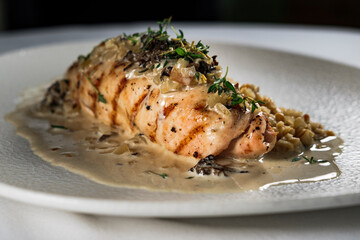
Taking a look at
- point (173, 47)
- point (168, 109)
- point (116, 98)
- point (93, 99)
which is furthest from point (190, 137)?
point (93, 99)

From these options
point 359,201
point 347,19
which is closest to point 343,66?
point 359,201

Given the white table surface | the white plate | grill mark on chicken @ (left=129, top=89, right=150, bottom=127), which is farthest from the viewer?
grill mark on chicken @ (left=129, top=89, right=150, bottom=127)

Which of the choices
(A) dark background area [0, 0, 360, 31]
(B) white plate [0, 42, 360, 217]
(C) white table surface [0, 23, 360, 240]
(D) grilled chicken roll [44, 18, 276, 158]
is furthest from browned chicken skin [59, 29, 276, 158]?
(A) dark background area [0, 0, 360, 31]

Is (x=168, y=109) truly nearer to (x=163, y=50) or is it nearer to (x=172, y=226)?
(x=163, y=50)

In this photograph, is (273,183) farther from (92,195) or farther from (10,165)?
(10,165)

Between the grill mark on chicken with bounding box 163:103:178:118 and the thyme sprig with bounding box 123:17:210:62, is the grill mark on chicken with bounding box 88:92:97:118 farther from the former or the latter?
the grill mark on chicken with bounding box 163:103:178:118

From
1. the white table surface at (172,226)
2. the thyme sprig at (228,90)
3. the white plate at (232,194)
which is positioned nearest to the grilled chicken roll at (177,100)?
the thyme sprig at (228,90)
